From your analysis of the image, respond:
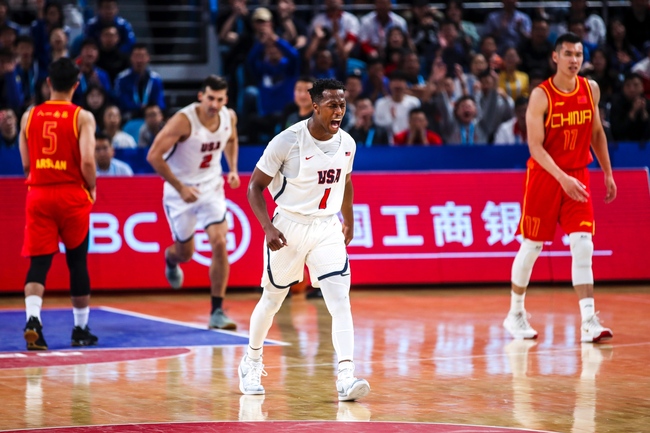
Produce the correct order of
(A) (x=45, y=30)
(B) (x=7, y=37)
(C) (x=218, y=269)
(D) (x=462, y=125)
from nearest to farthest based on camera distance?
1. (C) (x=218, y=269)
2. (D) (x=462, y=125)
3. (B) (x=7, y=37)
4. (A) (x=45, y=30)

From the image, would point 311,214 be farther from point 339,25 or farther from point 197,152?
point 339,25

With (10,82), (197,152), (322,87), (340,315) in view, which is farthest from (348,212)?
(10,82)

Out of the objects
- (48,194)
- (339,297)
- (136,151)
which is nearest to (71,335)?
(48,194)

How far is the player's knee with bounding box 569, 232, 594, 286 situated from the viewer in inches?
365

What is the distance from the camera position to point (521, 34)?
18.1m

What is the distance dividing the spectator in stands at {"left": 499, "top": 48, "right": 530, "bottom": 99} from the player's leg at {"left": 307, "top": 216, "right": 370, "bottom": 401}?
10528mm

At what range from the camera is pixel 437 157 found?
1460 cm

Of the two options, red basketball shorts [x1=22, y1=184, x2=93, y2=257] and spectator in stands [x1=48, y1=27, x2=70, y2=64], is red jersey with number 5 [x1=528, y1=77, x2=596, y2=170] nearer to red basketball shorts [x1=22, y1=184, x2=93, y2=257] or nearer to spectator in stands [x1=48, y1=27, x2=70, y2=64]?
red basketball shorts [x1=22, y1=184, x2=93, y2=257]

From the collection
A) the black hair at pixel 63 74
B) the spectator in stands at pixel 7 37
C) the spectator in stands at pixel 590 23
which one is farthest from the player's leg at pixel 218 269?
the spectator in stands at pixel 590 23

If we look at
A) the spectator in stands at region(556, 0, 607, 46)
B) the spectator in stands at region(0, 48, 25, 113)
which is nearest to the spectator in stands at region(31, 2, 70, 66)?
the spectator in stands at region(0, 48, 25, 113)

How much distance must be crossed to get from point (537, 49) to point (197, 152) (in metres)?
8.72

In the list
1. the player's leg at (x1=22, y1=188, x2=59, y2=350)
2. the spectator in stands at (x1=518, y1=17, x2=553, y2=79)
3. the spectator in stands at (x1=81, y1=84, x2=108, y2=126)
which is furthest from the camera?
Result: the spectator in stands at (x1=518, y1=17, x2=553, y2=79)

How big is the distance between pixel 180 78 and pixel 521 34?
18.6ft

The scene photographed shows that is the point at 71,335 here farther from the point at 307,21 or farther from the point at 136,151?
the point at 307,21
